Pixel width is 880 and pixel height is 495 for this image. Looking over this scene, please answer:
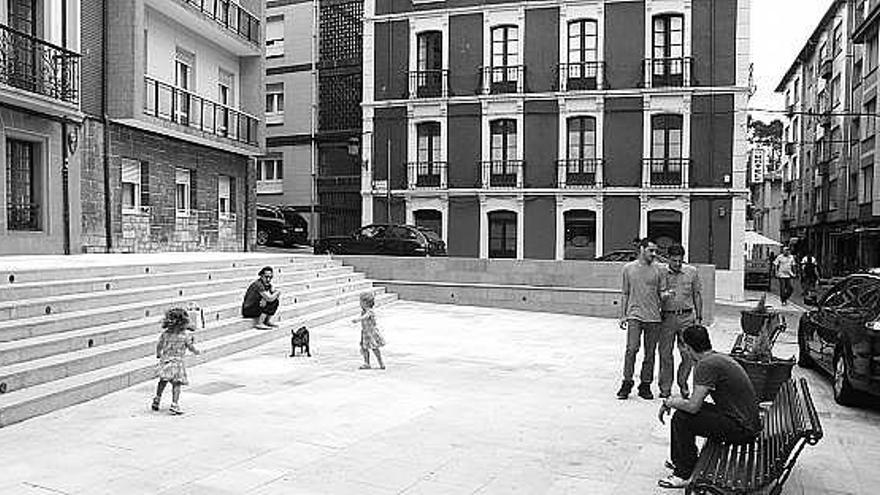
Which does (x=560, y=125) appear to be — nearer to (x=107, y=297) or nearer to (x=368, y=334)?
(x=368, y=334)

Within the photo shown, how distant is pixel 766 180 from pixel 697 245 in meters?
44.6

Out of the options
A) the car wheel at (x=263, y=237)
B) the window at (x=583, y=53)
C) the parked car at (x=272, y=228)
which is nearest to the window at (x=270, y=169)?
the parked car at (x=272, y=228)

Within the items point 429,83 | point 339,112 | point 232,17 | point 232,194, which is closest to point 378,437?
point 232,194

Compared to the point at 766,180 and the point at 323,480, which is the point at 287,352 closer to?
the point at 323,480

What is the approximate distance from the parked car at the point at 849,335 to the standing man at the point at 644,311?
212cm

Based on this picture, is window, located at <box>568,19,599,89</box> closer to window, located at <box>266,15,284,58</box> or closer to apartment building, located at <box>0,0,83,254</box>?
window, located at <box>266,15,284,58</box>

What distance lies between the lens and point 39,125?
52.4 feet

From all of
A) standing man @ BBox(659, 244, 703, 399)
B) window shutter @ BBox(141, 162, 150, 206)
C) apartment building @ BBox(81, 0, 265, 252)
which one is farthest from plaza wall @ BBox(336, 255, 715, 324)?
standing man @ BBox(659, 244, 703, 399)

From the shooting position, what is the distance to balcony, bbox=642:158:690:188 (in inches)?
1093

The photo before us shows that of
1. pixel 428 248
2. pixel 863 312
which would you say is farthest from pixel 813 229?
pixel 863 312

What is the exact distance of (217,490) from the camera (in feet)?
17.3

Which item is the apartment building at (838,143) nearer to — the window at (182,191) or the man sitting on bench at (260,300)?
the window at (182,191)

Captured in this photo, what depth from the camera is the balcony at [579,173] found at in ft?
93.8

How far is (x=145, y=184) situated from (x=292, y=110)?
651 inches
